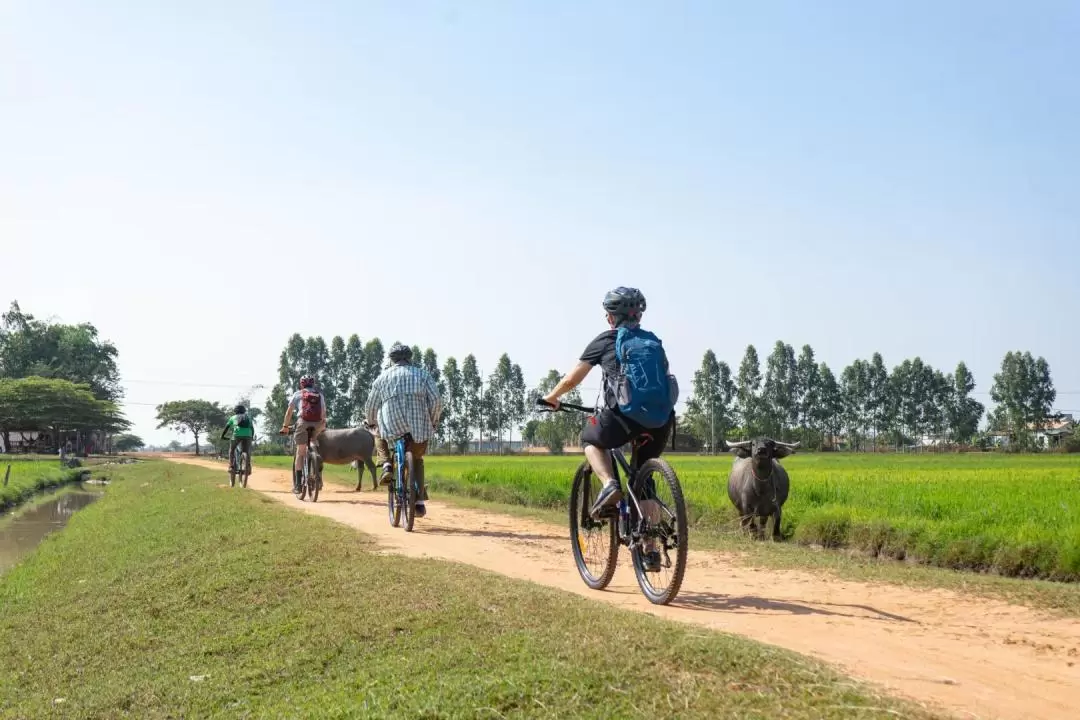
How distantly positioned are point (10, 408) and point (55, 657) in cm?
6694

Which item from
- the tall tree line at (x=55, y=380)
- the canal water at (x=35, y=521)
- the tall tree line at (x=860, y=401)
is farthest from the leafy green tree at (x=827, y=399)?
the canal water at (x=35, y=521)

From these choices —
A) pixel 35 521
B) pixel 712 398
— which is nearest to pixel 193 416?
pixel 712 398

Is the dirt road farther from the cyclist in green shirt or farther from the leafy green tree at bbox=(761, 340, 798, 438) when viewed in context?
the leafy green tree at bbox=(761, 340, 798, 438)

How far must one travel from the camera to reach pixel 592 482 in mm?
6625

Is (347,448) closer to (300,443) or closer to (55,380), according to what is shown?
(300,443)

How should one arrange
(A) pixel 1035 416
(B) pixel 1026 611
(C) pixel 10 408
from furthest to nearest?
(A) pixel 1035 416 < (C) pixel 10 408 < (B) pixel 1026 611

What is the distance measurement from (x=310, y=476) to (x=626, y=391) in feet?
36.3

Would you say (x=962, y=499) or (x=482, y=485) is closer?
(x=962, y=499)

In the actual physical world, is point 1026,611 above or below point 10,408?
below

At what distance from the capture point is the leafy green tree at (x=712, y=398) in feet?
307

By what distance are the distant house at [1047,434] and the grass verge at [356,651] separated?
91.5m

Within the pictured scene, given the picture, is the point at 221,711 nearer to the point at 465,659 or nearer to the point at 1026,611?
the point at 465,659

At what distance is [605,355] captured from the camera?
6070 millimetres

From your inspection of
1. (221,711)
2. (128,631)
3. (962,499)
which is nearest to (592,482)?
(221,711)
